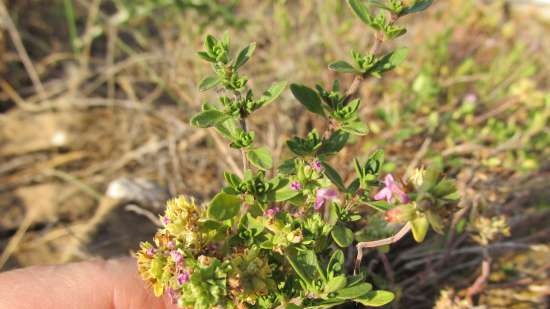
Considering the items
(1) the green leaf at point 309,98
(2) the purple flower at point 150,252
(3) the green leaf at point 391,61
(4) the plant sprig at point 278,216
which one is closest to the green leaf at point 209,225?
(4) the plant sprig at point 278,216

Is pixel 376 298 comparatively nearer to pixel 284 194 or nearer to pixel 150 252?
pixel 284 194

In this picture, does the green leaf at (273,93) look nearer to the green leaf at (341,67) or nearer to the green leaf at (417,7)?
the green leaf at (341,67)

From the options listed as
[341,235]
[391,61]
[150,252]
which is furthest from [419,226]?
[150,252]

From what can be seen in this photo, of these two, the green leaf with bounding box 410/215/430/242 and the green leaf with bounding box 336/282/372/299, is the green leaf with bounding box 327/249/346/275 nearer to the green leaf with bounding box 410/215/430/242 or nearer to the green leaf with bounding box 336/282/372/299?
the green leaf with bounding box 336/282/372/299

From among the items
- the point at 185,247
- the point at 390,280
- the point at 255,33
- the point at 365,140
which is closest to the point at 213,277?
the point at 185,247

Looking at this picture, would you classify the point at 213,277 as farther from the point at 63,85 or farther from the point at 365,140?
the point at 63,85

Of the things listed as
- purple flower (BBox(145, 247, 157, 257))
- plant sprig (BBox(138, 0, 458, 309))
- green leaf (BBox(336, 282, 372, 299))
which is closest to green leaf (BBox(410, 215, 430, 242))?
plant sprig (BBox(138, 0, 458, 309))
